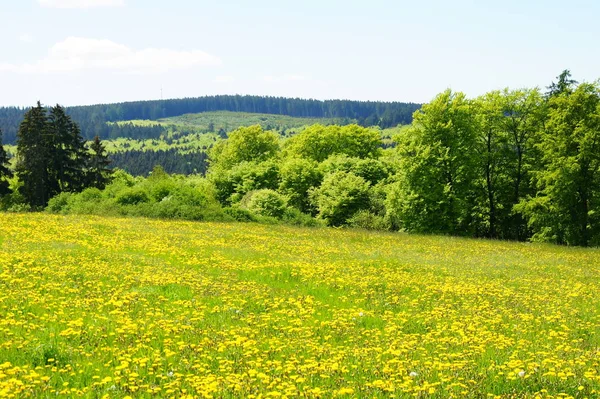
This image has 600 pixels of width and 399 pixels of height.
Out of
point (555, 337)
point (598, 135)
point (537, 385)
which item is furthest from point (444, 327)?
point (598, 135)

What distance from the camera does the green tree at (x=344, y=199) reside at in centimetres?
6216

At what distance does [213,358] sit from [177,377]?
1.12 m

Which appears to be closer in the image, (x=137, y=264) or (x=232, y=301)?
(x=232, y=301)

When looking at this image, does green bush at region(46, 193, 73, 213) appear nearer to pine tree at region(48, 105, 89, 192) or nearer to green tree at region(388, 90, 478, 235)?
pine tree at region(48, 105, 89, 192)

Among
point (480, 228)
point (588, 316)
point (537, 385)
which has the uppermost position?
→ point (537, 385)

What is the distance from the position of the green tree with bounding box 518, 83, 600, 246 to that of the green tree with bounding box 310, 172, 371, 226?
21238 mm

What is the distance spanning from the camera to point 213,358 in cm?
844

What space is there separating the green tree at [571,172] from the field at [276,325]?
821 inches

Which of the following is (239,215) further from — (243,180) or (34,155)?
(243,180)

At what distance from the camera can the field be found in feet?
24.4

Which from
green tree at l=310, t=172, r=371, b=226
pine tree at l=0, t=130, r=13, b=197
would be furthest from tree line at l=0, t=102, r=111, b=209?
green tree at l=310, t=172, r=371, b=226

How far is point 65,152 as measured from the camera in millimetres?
63969

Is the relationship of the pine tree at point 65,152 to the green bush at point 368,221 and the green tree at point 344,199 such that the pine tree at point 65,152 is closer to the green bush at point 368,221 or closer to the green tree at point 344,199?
the green tree at point 344,199

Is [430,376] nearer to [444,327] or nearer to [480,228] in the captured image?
[444,327]
